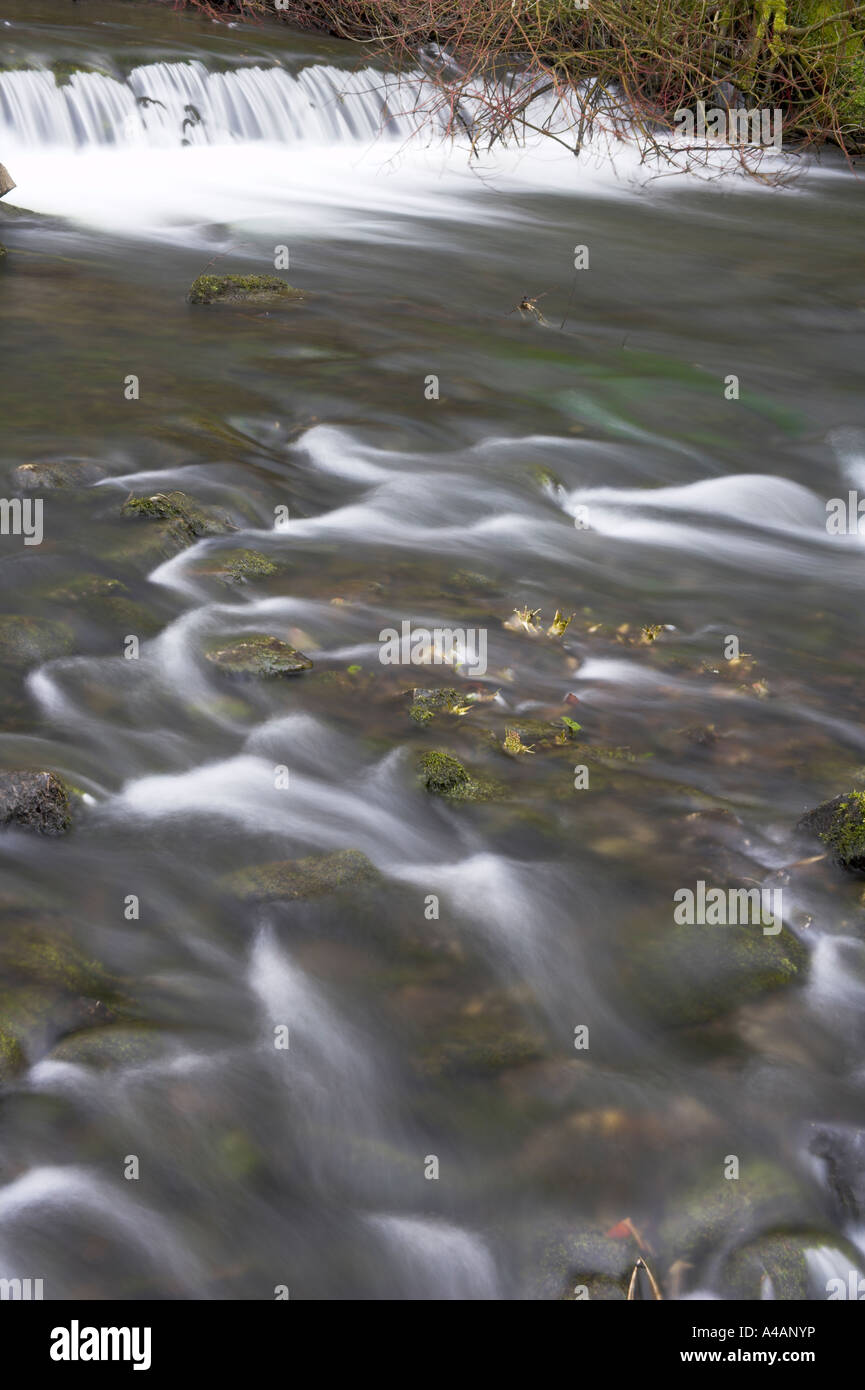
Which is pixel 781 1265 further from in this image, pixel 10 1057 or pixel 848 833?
pixel 10 1057

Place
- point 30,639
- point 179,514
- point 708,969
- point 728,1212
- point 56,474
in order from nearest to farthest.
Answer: point 728,1212 → point 708,969 → point 30,639 → point 179,514 → point 56,474

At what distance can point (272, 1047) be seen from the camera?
11.3ft

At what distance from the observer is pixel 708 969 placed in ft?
12.1

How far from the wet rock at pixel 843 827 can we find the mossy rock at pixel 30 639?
2.73m

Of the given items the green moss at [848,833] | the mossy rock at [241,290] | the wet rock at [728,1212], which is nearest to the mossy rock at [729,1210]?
the wet rock at [728,1212]

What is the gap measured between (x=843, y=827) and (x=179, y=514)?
3240mm

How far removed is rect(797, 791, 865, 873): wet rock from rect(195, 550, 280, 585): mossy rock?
2.56 meters

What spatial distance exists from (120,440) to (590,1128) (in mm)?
4542

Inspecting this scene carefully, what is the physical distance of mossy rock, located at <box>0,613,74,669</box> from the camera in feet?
16.0

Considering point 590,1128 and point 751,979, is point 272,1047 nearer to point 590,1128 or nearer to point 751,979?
point 590,1128

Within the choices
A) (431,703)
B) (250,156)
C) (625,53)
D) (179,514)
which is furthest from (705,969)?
(250,156)

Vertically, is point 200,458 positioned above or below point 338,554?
above

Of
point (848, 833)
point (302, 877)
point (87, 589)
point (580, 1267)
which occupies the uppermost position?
point (87, 589)

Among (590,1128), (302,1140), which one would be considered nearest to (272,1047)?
(302,1140)
